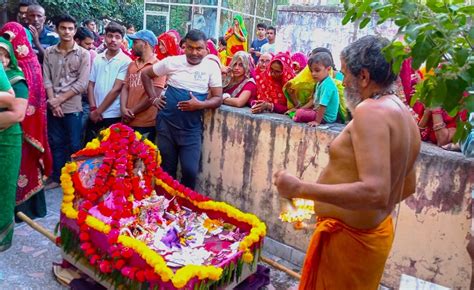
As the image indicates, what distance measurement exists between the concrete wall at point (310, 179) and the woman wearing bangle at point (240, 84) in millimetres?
189

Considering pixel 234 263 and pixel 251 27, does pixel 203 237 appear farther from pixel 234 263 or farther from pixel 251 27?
pixel 251 27

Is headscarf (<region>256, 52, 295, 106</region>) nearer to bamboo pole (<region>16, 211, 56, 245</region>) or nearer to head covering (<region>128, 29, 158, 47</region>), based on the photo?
head covering (<region>128, 29, 158, 47</region>)

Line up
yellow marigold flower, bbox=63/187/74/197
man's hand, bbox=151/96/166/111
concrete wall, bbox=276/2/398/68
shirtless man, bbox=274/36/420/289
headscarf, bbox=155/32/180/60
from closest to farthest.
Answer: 1. shirtless man, bbox=274/36/420/289
2. yellow marigold flower, bbox=63/187/74/197
3. man's hand, bbox=151/96/166/111
4. headscarf, bbox=155/32/180/60
5. concrete wall, bbox=276/2/398/68

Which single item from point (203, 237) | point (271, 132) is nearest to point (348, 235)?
point (203, 237)

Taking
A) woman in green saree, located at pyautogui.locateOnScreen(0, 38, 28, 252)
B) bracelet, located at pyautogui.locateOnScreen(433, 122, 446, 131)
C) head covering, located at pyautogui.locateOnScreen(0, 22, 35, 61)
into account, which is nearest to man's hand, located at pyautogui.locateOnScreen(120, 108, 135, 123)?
head covering, located at pyautogui.locateOnScreen(0, 22, 35, 61)

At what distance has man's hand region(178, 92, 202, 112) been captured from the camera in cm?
419

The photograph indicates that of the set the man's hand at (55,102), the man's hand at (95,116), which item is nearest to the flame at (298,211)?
the man's hand at (95,116)

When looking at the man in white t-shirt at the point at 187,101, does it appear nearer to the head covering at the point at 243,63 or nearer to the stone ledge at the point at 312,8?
the head covering at the point at 243,63

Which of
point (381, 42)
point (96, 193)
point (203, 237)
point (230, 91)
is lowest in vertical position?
point (203, 237)

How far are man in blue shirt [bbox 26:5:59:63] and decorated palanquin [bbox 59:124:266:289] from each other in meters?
2.27

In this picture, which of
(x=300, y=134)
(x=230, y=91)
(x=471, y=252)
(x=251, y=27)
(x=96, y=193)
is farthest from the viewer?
(x=251, y=27)

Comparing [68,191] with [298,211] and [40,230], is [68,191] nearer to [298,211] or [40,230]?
[40,230]

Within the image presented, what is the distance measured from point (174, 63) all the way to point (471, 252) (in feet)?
10.0

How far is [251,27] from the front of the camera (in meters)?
17.3
